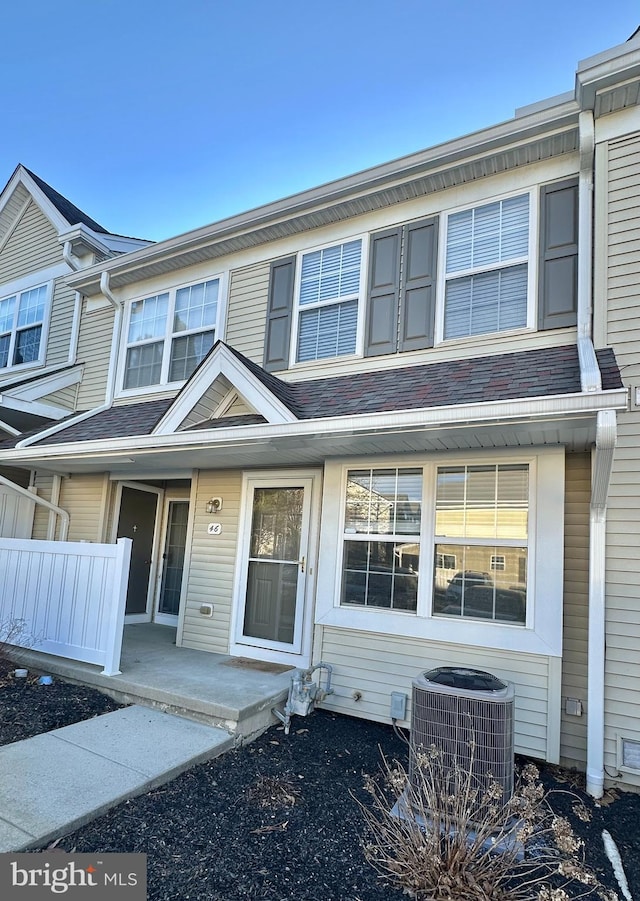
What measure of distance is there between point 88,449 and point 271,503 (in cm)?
214

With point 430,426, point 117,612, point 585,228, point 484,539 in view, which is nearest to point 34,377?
point 117,612

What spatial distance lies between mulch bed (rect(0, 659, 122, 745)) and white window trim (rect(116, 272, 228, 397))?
3.62 metres

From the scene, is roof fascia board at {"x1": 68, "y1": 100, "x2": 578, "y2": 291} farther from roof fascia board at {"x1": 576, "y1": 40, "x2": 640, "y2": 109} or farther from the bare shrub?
the bare shrub

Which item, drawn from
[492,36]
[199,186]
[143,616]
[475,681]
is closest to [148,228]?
[199,186]

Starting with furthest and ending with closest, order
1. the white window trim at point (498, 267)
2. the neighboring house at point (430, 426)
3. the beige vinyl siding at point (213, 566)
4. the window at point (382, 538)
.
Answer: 1. the beige vinyl siding at point (213, 566)
2. the window at point (382, 538)
3. the white window trim at point (498, 267)
4. the neighboring house at point (430, 426)

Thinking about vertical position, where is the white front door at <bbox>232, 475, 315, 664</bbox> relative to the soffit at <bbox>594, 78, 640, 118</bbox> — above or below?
below

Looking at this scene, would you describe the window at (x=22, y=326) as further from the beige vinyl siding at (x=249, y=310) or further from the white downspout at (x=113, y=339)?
the beige vinyl siding at (x=249, y=310)

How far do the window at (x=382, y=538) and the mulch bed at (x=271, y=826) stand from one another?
123 centimetres

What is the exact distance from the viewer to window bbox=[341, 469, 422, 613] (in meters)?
4.83

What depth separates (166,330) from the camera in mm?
7188

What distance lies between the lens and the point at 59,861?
7.84 feet

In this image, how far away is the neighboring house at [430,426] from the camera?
396cm
